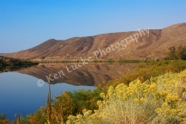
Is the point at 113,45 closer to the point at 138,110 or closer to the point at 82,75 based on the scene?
the point at 82,75

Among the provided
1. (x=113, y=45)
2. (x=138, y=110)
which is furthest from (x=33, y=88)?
(x=113, y=45)

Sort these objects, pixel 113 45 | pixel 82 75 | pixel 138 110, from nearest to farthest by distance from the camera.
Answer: pixel 138 110
pixel 82 75
pixel 113 45

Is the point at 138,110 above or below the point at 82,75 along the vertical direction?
above

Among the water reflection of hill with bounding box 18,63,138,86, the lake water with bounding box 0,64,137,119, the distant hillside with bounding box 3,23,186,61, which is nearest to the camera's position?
the lake water with bounding box 0,64,137,119

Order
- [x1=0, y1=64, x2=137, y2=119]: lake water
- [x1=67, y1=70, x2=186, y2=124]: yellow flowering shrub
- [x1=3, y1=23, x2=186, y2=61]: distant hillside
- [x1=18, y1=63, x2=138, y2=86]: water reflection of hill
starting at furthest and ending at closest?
[x1=3, y1=23, x2=186, y2=61]: distant hillside, [x1=18, y1=63, x2=138, y2=86]: water reflection of hill, [x1=0, y1=64, x2=137, y2=119]: lake water, [x1=67, y1=70, x2=186, y2=124]: yellow flowering shrub

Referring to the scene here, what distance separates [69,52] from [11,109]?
139067 millimetres

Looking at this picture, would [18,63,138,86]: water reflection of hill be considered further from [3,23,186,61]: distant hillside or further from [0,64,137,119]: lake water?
[3,23,186,61]: distant hillside

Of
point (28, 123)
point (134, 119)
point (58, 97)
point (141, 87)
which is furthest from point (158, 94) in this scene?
point (58, 97)

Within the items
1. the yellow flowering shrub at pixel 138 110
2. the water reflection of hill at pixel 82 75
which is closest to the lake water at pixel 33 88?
the water reflection of hill at pixel 82 75

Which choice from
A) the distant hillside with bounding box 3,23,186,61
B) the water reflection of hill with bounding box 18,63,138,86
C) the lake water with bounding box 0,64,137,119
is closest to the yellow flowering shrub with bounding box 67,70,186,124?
the lake water with bounding box 0,64,137,119

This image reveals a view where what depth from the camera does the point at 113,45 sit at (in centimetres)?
15575

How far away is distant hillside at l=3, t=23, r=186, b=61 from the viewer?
11756cm

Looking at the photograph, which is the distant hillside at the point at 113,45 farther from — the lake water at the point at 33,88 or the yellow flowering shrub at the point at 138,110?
the yellow flowering shrub at the point at 138,110

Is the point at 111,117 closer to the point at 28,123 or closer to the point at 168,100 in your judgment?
the point at 168,100
